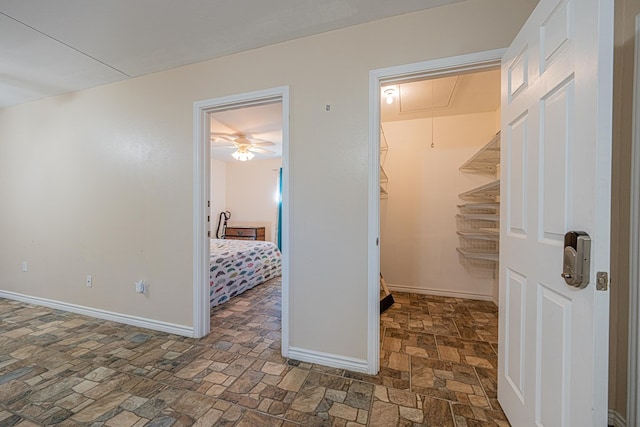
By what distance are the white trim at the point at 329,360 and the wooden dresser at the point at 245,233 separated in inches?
183

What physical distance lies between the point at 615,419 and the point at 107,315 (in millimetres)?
3973

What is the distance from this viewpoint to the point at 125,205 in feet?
8.41

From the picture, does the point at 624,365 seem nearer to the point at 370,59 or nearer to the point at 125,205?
the point at 370,59

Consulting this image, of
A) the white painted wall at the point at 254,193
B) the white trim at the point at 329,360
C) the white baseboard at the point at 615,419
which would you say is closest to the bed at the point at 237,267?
the white trim at the point at 329,360

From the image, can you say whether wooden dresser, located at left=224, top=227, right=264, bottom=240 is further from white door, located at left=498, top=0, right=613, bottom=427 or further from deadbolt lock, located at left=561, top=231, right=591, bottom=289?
deadbolt lock, located at left=561, top=231, right=591, bottom=289

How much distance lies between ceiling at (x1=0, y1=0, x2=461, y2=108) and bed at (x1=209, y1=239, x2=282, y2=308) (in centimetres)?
203

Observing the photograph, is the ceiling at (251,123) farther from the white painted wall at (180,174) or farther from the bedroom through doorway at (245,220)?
the white painted wall at (180,174)

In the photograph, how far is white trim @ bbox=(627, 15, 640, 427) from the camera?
1.21 m

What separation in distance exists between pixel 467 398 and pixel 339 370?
80 cm

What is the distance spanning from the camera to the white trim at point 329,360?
182cm

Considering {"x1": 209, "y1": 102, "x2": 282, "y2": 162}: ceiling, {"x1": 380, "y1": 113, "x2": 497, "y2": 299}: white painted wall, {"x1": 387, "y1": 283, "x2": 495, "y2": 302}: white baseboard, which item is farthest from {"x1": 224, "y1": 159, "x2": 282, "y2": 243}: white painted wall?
{"x1": 387, "y1": 283, "x2": 495, "y2": 302}: white baseboard

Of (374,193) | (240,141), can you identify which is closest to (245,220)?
(240,141)

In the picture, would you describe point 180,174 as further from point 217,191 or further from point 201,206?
point 217,191

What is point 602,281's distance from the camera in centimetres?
76
